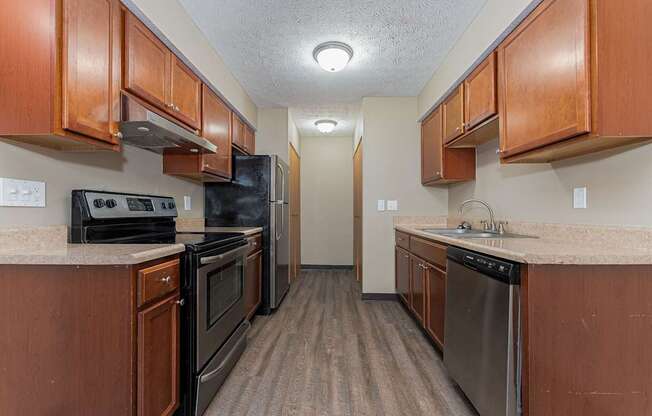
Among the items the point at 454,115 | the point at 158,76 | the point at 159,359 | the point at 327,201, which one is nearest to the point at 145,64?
the point at 158,76

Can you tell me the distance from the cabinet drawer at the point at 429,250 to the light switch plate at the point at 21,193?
222cm

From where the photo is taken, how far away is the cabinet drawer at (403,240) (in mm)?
3062

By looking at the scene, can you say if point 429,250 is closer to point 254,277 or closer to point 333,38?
point 254,277

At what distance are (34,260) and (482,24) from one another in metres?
2.75

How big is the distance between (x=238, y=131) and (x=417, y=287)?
96.5 inches

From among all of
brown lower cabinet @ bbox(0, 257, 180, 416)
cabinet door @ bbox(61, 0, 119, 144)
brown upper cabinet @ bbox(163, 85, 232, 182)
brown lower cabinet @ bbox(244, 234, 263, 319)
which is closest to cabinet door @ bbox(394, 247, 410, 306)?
brown lower cabinet @ bbox(244, 234, 263, 319)

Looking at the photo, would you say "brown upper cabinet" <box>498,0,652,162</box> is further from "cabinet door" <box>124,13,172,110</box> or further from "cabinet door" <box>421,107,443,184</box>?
"cabinet door" <box>124,13,172,110</box>

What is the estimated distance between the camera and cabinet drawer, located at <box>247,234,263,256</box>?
9.32ft

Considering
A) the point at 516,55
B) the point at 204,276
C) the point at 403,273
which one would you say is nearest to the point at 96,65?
the point at 204,276

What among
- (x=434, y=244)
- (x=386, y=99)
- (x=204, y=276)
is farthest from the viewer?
(x=386, y=99)

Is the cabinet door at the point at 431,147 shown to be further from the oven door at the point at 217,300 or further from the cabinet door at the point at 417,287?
the oven door at the point at 217,300

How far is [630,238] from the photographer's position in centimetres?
136

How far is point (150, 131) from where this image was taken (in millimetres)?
1743

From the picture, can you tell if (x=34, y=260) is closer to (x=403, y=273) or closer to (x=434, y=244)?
(x=434, y=244)
